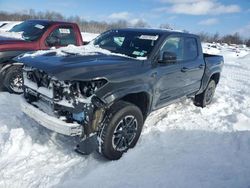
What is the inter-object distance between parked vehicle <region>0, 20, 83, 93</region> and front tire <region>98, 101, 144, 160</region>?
143 inches

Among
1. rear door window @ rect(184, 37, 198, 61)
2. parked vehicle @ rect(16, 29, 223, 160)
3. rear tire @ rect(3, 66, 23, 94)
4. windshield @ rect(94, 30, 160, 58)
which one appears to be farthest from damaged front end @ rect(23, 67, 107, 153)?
rear tire @ rect(3, 66, 23, 94)

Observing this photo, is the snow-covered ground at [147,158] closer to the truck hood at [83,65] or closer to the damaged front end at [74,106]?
the damaged front end at [74,106]

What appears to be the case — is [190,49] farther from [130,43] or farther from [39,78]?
[39,78]

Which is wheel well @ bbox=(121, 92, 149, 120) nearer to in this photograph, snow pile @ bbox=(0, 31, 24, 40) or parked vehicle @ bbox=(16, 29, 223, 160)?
parked vehicle @ bbox=(16, 29, 223, 160)

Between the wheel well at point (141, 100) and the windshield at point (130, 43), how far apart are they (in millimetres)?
644

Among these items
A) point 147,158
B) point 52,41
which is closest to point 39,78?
point 147,158

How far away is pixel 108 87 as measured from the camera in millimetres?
4016

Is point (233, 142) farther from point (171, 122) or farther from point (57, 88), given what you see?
point (57, 88)

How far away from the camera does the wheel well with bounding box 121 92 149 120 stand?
470cm

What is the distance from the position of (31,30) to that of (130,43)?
355cm

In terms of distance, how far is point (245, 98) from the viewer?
825 centimetres

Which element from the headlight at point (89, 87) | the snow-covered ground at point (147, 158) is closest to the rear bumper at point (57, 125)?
the headlight at point (89, 87)

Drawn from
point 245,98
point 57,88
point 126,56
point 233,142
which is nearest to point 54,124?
point 57,88

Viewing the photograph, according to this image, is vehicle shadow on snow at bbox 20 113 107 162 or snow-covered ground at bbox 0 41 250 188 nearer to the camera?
snow-covered ground at bbox 0 41 250 188
